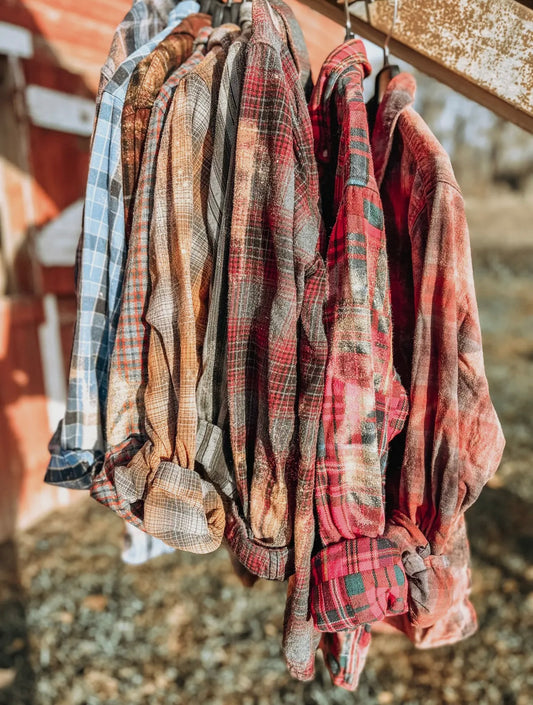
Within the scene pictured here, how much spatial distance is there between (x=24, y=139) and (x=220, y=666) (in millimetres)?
3322

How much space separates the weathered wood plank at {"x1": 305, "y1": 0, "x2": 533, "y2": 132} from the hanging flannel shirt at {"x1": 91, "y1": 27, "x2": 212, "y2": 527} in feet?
1.39

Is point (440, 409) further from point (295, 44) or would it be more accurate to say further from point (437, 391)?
point (295, 44)

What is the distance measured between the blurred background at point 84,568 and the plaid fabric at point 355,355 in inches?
84.4

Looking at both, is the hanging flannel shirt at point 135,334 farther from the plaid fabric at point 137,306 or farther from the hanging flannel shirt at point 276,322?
the hanging flannel shirt at point 276,322

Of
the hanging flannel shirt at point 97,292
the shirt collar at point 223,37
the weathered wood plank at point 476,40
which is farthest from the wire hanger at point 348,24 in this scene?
the hanging flannel shirt at point 97,292

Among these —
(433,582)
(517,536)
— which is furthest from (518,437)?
(433,582)

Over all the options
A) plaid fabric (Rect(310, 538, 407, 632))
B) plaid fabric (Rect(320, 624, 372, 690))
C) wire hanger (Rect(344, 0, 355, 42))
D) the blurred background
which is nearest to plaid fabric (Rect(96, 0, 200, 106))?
wire hanger (Rect(344, 0, 355, 42))

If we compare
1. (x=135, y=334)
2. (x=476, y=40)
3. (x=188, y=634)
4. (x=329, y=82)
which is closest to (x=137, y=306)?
(x=135, y=334)

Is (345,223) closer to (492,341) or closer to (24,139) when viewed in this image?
(24,139)

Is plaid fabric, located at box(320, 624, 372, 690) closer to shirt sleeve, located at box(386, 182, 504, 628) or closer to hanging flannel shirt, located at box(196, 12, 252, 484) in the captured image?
shirt sleeve, located at box(386, 182, 504, 628)

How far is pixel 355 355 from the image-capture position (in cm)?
87

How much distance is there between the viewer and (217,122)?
0.98m

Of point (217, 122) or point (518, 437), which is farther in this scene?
point (518, 437)

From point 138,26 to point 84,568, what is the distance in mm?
3209
